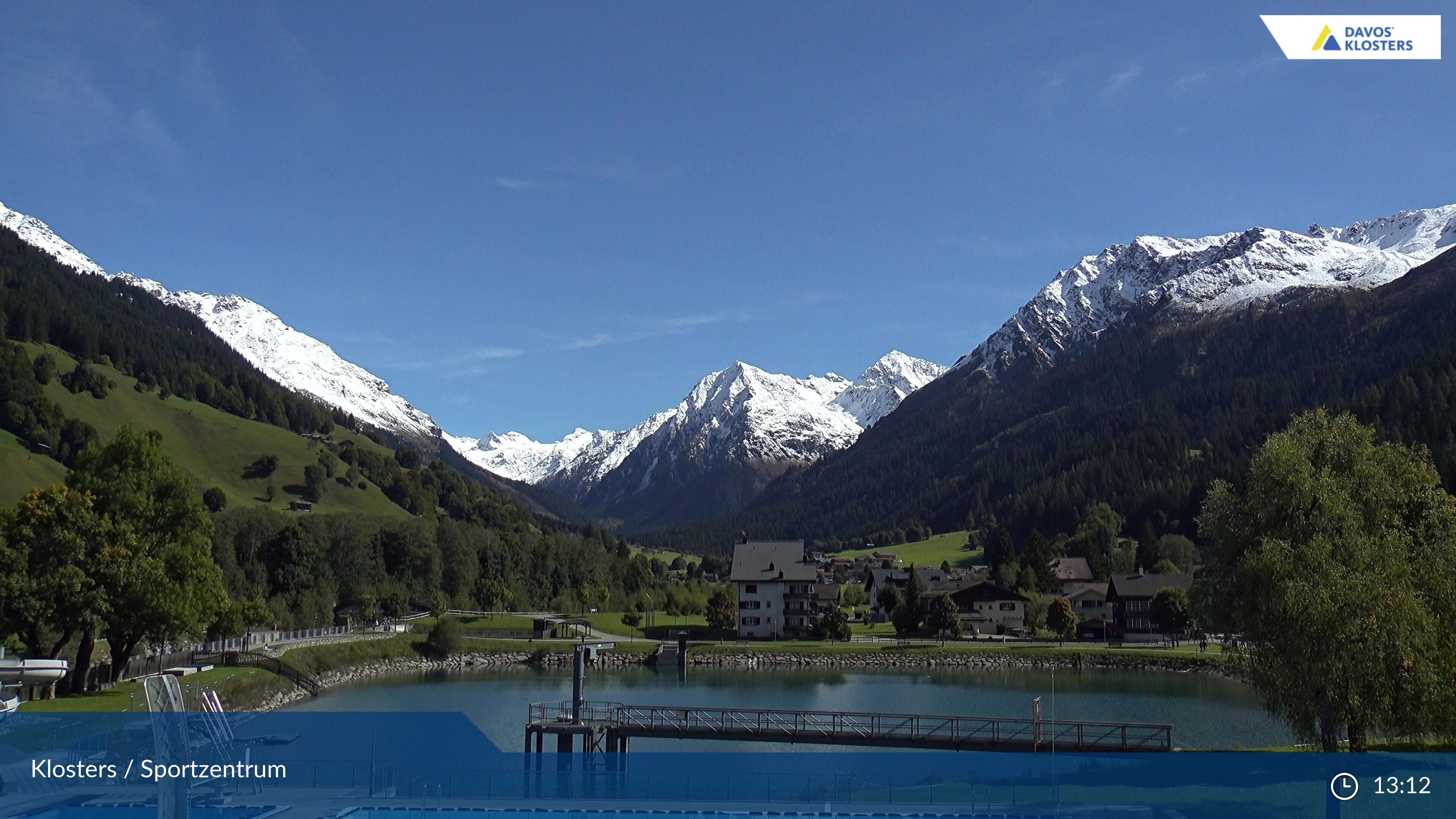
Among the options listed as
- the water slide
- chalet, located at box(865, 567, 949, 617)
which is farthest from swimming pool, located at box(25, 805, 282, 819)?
chalet, located at box(865, 567, 949, 617)

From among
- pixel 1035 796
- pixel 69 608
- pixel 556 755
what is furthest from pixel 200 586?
pixel 1035 796

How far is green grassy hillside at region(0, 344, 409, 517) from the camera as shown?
145 m

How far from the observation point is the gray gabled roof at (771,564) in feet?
364

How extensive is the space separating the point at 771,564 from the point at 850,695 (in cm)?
4674

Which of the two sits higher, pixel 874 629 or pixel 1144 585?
pixel 1144 585

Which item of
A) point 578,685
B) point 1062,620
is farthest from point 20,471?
point 1062,620

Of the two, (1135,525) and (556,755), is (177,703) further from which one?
(1135,525)

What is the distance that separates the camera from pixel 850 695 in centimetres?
6612

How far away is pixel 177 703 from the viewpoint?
17.9m

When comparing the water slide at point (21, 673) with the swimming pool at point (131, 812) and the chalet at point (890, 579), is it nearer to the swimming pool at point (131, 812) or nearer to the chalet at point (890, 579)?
the swimming pool at point (131, 812)

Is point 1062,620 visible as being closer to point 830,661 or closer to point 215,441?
point 830,661

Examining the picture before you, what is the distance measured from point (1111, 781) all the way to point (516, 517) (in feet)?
575
